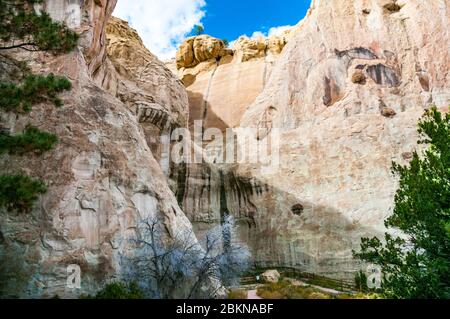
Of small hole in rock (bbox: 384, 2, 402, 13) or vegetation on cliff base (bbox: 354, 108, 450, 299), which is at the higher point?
small hole in rock (bbox: 384, 2, 402, 13)

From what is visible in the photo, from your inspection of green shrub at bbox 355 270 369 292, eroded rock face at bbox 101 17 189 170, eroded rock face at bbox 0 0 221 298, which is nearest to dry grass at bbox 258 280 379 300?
green shrub at bbox 355 270 369 292

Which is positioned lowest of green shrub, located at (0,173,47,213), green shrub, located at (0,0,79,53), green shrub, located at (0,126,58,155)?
green shrub, located at (0,173,47,213)

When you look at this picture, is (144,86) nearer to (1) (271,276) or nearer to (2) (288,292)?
(1) (271,276)

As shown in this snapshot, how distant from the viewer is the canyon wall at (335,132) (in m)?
25.2

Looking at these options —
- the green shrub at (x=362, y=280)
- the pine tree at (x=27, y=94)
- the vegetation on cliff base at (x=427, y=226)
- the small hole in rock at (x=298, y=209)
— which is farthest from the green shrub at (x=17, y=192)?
the small hole in rock at (x=298, y=209)

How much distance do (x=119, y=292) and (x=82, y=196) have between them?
13.8 feet

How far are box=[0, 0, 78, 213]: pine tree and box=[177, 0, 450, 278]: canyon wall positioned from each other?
1632 cm

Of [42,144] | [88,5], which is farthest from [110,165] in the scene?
[88,5]

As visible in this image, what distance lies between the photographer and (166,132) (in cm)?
3006

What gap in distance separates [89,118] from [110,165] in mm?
2173

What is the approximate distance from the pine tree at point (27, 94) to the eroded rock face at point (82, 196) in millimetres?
3810

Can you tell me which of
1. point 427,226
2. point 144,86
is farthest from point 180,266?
point 144,86

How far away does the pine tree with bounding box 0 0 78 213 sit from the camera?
11.3 meters

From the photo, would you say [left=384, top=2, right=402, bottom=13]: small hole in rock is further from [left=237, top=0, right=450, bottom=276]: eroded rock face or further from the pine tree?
the pine tree
